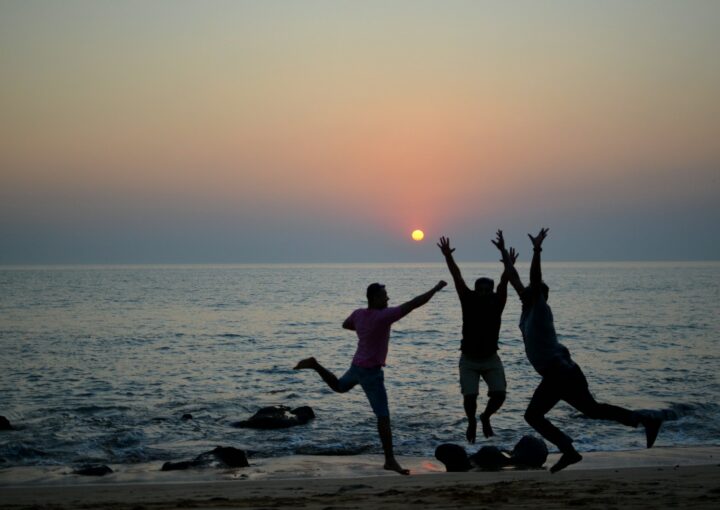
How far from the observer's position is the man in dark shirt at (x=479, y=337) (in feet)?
35.0

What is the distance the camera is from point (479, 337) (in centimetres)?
1100

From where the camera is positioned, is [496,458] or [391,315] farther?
[496,458]

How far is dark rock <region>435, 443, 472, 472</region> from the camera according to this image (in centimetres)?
1309

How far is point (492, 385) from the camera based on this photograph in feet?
36.7

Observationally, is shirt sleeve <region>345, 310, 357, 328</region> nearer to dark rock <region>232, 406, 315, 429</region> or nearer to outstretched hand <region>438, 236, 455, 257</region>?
outstretched hand <region>438, 236, 455, 257</region>

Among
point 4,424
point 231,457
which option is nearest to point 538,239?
point 231,457

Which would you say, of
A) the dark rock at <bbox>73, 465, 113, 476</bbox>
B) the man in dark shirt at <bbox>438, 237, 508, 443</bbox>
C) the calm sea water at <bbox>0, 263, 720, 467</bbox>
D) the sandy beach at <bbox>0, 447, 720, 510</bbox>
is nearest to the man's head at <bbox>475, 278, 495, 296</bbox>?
the man in dark shirt at <bbox>438, 237, 508, 443</bbox>

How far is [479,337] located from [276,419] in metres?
8.20

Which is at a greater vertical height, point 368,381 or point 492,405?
point 368,381

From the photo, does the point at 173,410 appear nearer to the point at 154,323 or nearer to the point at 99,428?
the point at 99,428

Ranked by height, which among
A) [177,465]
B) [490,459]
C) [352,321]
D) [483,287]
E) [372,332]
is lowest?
[177,465]

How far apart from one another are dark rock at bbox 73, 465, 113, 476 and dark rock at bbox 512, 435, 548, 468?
669 cm

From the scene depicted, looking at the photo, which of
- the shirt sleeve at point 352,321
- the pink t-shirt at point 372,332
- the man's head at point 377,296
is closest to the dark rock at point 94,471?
the pink t-shirt at point 372,332

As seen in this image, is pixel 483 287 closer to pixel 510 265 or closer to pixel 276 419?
pixel 510 265
